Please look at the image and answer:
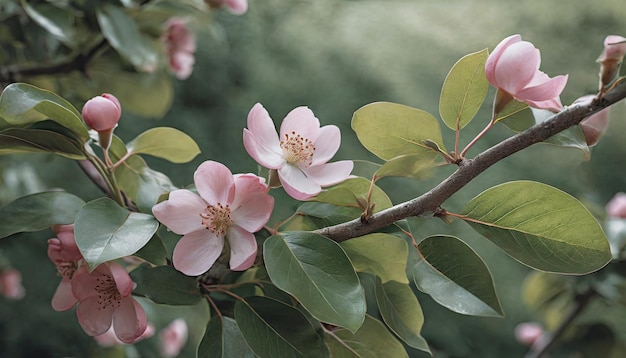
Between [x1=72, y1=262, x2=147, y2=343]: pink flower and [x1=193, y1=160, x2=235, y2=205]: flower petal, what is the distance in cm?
6

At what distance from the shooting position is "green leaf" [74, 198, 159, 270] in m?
0.29

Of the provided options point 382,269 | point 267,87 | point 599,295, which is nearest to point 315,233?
point 382,269

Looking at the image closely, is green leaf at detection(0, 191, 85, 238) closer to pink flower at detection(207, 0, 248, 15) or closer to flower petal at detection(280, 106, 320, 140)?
flower petal at detection(280, 106, 320, 140)

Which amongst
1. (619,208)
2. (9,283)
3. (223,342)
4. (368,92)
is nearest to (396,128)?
(223,342)

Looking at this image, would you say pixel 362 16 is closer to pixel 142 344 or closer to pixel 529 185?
pixel 142 344

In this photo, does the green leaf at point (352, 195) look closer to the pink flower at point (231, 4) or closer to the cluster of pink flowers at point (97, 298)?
the cluster of pink flowers at point (97, 298)

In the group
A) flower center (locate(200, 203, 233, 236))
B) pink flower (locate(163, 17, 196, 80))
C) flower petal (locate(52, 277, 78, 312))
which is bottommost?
pink flower (locate(163, 17, 196, 80))

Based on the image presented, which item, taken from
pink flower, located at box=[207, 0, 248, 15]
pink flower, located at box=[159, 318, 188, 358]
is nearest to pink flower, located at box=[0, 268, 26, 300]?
pink flower, located at box=[159, 318, 188, 358]

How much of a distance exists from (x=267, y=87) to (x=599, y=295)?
2.60 feet

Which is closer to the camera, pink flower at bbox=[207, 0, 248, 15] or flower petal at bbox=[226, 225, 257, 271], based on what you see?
flower petal at bbox=[226, 225, 257, 271]

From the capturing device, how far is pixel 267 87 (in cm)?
134

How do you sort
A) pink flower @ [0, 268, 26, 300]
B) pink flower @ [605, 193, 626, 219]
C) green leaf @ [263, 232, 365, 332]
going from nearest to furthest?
green leaf @ [263, 232, 365, 332] < pink flower @ [605, 193, 626, 219] < pink flower @ [0, 268, 26, 300]

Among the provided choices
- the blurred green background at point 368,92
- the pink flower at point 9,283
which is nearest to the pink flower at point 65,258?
the pink flower at point 9,283

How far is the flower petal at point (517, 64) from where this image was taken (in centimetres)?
29
